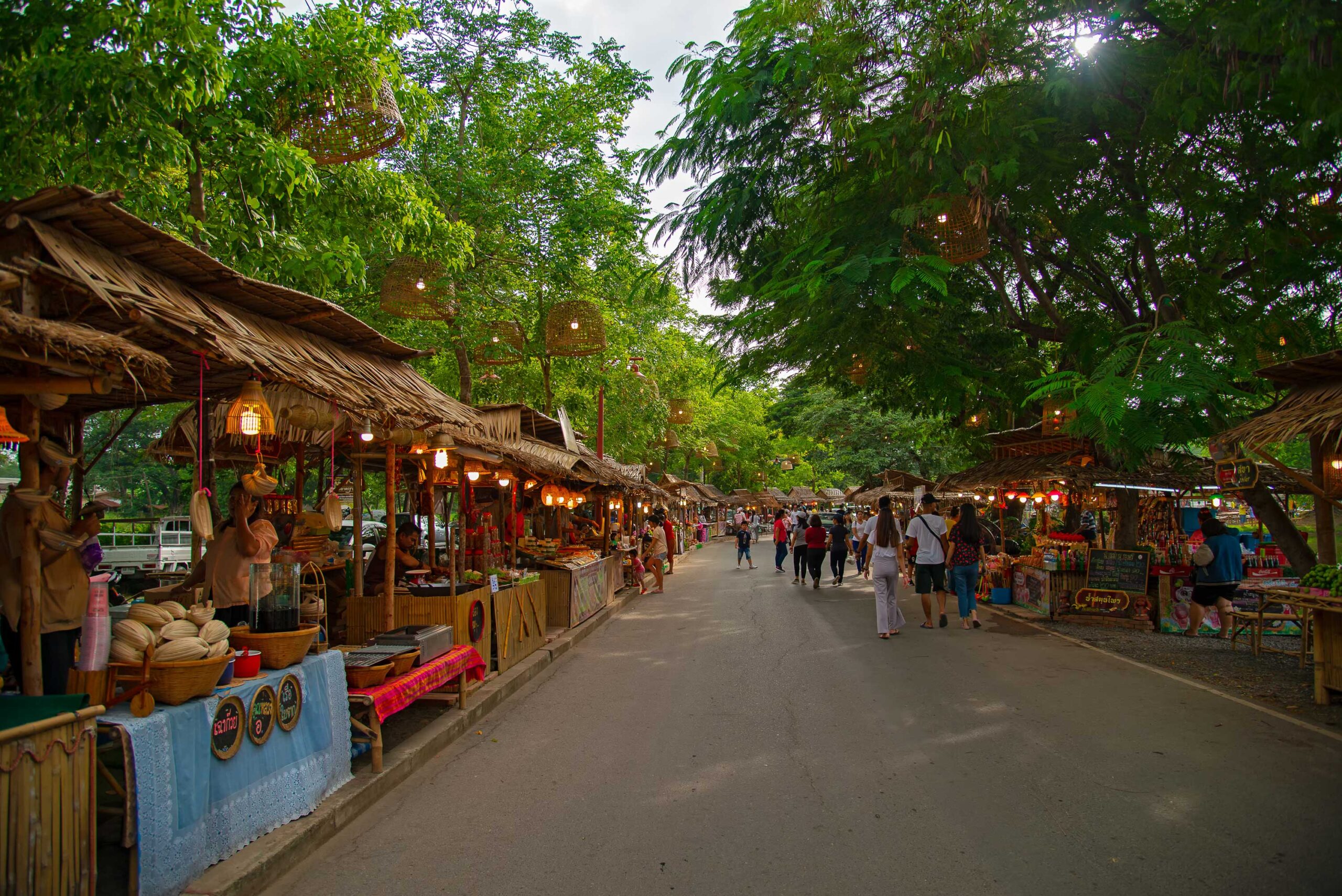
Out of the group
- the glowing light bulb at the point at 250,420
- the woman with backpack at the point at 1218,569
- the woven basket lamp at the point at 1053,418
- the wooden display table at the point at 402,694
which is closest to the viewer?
the glowing light bulb at the point at 250,420

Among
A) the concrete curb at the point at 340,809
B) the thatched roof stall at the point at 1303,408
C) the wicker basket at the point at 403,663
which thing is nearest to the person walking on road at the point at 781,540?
the concrete curb at the point at 340,809

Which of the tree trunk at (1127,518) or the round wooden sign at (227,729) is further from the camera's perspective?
the tree trunk at (1127,518)

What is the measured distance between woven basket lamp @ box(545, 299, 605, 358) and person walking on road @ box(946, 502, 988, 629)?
7.02 meters

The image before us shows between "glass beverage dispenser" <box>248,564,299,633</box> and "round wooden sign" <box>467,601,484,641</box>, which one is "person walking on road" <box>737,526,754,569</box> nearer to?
"round wooden sign" <box>467,601,484,641</box>

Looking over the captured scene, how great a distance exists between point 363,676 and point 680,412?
69.8 feet

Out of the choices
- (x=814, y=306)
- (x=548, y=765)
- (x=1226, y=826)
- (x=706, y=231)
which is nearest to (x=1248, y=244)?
(x=814, y=306)

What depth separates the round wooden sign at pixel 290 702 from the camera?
4.55 meters

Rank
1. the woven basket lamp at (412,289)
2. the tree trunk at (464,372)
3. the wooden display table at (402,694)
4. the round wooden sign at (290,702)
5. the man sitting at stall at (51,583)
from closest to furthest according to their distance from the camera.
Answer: the man sitting at stall at (51,583) < the round wooden sign at (290,702) < the wooden display table at (402,694) < the woven basket lamp at (412,289) < the tree trunk at (464,372)

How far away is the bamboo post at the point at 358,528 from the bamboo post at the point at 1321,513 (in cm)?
941

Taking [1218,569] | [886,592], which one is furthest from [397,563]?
[1218,569]

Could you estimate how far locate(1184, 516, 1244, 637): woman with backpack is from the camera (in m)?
10.5

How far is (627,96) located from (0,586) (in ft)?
55.5

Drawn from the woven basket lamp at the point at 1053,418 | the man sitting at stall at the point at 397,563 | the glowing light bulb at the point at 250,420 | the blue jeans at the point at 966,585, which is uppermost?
the woven basket lamp at the point at 1053,418

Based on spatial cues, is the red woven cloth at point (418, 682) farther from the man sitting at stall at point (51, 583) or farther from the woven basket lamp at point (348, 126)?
the woven basket lamp at point (348, 126)
